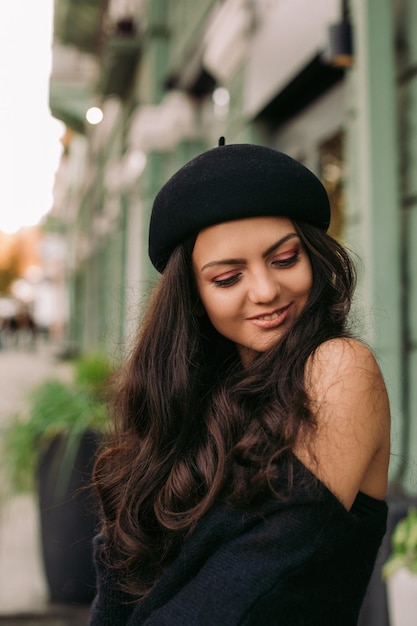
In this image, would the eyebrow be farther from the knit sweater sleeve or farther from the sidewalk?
the sidewalk

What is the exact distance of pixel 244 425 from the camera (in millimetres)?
1333

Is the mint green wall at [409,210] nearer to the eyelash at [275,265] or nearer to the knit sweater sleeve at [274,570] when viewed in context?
the eyelash at [275,265]

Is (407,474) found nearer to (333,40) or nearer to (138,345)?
(138,345)

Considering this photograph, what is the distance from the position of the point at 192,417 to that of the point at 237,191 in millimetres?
494

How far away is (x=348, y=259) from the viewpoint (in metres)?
1.51

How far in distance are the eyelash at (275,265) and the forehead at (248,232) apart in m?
0.05

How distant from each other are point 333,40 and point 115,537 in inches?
99.7

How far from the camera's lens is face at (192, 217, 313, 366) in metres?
1.33

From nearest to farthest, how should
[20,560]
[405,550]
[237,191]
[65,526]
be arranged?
[237,191] < [405,550] < [65,526] < [20,560]

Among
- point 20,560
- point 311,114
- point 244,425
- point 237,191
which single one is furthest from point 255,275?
point 20,560

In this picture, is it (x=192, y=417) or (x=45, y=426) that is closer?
(x=192, y=417)

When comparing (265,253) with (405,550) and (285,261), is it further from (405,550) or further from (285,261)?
(405,550)

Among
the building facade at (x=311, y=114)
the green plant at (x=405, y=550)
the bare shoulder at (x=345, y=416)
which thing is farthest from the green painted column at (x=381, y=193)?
the bare shoulder at (x=345, y=416)

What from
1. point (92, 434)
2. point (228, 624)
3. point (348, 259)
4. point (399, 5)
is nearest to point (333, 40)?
point (399, 5)
